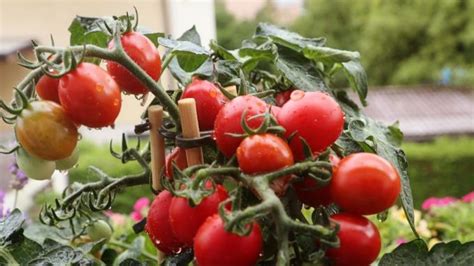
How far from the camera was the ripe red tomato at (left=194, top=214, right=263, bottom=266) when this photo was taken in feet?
1.54

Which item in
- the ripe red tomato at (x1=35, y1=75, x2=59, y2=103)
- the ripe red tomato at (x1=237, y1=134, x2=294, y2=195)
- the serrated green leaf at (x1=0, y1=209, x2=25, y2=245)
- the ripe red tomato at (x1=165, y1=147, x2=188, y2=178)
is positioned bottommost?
the serrated green leaf at (x1=0, y1=209, x2=25, y2=245)

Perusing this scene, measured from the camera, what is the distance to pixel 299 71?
0.75m

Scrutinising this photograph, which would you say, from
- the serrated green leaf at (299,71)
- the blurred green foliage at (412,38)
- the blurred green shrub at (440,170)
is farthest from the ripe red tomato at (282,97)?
the blurred green foliage at (412,38)

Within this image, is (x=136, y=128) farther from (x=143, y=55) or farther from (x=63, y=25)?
(x=63, y=25)

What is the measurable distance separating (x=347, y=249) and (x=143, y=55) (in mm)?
255

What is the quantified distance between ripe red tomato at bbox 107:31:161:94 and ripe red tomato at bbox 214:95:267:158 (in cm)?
10

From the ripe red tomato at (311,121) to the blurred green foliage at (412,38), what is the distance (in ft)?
21.2

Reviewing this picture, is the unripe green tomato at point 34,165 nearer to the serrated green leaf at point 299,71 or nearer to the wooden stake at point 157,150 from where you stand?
the wooden stake at point 157,150

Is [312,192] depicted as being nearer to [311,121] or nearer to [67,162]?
[311,121]

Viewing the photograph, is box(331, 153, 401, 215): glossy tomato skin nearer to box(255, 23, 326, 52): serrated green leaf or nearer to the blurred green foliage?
box(255, 23, 326, 52): serrated green leaf

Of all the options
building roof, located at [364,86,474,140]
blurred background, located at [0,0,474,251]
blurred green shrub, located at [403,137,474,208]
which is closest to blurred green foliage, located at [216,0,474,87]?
blurred background, located at [0,0,474,251]

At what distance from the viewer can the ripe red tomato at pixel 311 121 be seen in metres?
0.53

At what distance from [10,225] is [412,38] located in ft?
23.5

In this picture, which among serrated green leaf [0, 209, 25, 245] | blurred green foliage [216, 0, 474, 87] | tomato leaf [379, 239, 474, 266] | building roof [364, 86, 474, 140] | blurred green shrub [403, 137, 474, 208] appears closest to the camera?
tomato leaf [379, 239, 474, 266]
